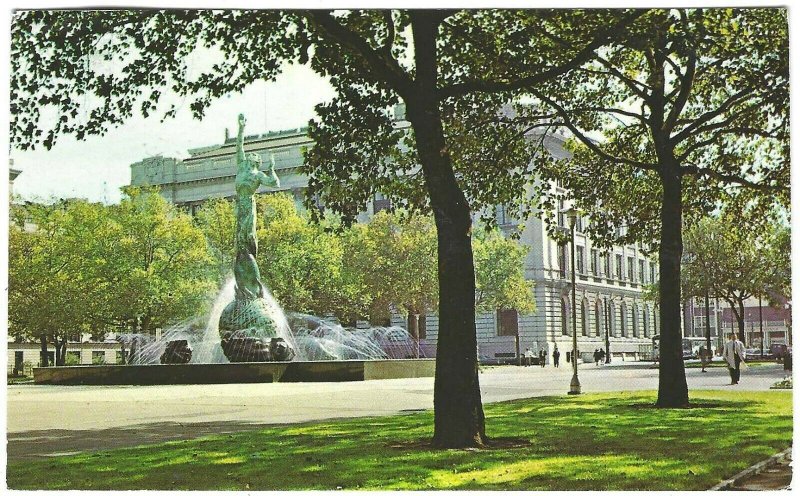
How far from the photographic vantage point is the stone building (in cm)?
2839

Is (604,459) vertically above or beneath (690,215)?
beneath

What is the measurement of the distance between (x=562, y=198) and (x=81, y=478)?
14.3 m

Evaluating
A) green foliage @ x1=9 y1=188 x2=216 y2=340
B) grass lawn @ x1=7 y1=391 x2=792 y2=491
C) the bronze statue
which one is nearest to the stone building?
the bronze statue

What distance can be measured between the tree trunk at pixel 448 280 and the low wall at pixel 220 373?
1607 cm

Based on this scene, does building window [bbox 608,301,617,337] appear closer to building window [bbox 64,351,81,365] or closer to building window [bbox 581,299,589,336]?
building window [bbox 581,299,589,336]

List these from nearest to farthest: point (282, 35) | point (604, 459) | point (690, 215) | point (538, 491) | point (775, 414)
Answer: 1. point (538, 491)
2. point (604, 459)
3. point (282, 35)
4. point (775, 414)
5. point (690, 215)

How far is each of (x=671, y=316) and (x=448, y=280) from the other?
23.9ft

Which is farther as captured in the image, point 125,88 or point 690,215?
point 690,215

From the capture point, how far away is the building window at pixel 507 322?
35.2 m

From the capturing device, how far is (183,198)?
113ft

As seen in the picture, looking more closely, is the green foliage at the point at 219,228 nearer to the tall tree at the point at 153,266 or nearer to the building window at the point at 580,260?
the tall tree at the point at 153,266

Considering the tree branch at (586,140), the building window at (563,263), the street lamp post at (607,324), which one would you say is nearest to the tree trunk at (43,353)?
the building window at (563,263)

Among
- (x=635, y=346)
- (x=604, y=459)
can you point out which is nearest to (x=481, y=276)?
(x=635, y=346)

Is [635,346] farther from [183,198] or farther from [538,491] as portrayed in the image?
[538,491]
